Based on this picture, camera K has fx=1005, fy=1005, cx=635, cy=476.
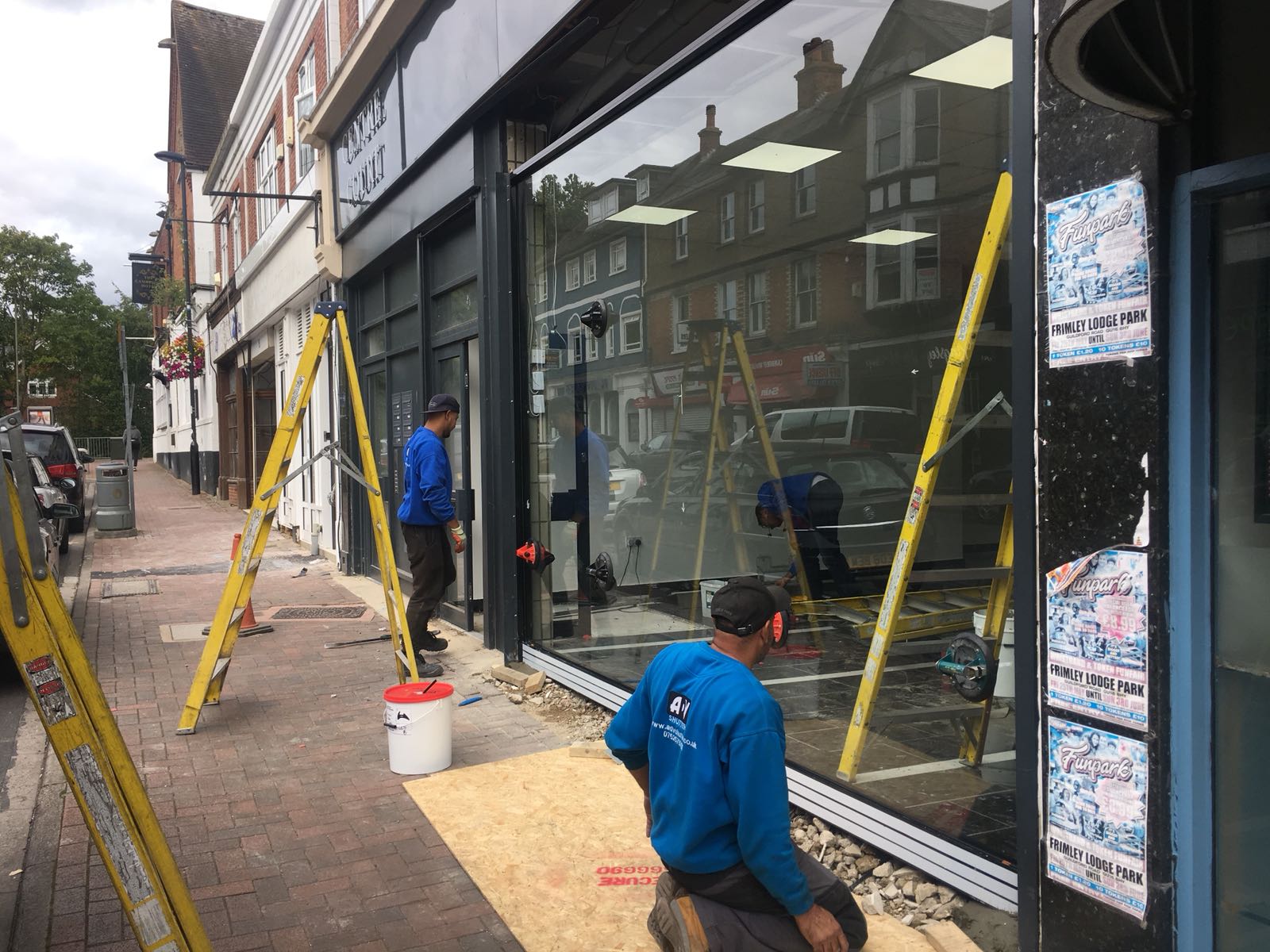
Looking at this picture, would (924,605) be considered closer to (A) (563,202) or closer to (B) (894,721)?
(B) (894,721)

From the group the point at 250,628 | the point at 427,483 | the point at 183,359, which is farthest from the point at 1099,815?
the point at 183,359

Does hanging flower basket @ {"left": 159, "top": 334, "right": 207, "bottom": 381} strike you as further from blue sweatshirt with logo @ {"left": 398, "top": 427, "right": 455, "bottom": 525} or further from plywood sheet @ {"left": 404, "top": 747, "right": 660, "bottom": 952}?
plywood sheet @ {"left": 404, "top": 747, "right": 660, "bottom": 952}

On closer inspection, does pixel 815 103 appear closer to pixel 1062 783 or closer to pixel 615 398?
pixel 615 398

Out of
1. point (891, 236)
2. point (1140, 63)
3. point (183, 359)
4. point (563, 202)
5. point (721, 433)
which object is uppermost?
point (183, 359)

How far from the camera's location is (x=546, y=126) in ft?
25.3

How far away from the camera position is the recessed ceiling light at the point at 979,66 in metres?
3.84

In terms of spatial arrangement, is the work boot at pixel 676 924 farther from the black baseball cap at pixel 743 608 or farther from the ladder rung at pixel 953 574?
the ladder rung at pixel 953 574

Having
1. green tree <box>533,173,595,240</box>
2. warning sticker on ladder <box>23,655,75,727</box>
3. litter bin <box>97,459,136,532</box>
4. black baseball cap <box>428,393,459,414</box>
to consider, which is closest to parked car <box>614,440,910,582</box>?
black baseball cap <box>428,393,459,414</box>

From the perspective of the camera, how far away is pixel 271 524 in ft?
A: 20.2

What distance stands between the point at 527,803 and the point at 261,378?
2016cm

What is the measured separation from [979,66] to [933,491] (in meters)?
1.74

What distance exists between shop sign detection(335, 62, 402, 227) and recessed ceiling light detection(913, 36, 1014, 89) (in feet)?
21.0

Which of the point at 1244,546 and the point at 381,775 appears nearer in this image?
the point at 1244,546

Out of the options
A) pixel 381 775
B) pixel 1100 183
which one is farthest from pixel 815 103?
pixel 381 775
